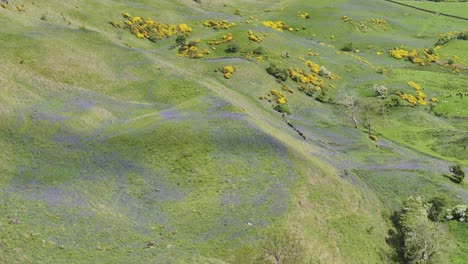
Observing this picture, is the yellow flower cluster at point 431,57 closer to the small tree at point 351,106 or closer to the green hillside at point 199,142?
the green hillside at point 199,142

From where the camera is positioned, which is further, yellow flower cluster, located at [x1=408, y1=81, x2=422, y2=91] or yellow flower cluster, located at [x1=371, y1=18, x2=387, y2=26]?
yellow flower cluster, located at [x1=371, y1=18, x2=387, y2=26]

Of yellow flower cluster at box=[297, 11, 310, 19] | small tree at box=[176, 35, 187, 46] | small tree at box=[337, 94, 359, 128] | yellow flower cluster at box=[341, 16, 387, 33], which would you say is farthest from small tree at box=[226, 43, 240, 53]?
yellow flower cluster at box=[341, 16, 387, 33]

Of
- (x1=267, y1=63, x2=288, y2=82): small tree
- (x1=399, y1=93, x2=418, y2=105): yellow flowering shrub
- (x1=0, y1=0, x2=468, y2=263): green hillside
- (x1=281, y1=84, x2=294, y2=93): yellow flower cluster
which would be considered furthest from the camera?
(x1=399, y1=93, x2=418, y2=105): yellow flowering shrub

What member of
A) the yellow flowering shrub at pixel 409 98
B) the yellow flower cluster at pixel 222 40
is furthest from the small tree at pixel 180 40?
the yellow flowering shrub at pixel 409 98

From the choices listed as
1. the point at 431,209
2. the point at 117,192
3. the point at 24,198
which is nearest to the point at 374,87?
the point at 431,209

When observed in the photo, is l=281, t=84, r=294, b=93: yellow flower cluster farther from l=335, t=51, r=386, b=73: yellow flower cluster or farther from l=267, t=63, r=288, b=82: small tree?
l=335, t=51, r=386, b=73: yellow flower cluster

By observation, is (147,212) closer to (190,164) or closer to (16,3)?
(190,164)
